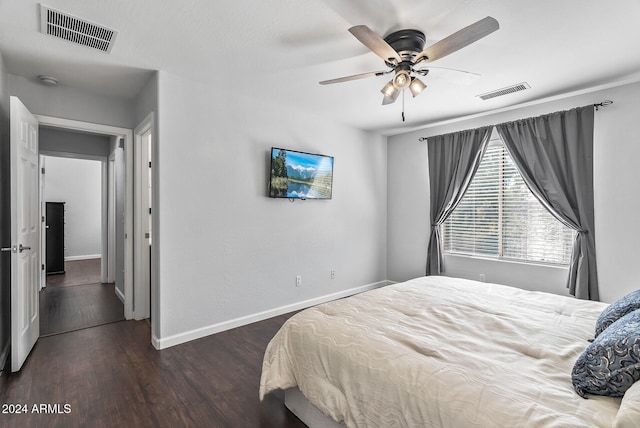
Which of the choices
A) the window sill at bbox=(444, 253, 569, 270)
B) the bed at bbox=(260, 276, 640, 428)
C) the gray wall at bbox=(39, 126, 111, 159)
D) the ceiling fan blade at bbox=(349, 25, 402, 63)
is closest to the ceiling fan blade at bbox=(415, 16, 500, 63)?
the ceiling fan blade at bbox=(349, 25, 402, 63)

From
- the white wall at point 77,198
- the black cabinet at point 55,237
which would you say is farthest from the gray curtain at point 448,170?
the white wall at point 77,198

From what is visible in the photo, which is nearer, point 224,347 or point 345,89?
point 224,347

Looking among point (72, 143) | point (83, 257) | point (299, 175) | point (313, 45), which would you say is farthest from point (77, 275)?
point (313, 45)

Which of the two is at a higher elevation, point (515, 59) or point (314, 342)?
point (515, 59)

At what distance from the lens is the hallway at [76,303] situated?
3439 mm

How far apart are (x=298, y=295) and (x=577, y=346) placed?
2.97m

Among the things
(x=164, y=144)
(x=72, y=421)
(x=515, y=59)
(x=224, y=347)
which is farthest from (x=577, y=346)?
(x=164, y=144)

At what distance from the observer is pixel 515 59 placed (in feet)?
Answer: 8.51

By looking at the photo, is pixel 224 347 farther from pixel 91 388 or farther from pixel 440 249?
pixel 440 249

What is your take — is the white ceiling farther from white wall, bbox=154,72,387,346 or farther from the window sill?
the window sill

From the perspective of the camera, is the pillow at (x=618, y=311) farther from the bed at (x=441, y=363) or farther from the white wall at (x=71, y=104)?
the white wall at (x=71, y=104)

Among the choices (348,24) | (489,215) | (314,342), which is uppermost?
(348,24)

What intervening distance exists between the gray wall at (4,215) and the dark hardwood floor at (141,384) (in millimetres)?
329

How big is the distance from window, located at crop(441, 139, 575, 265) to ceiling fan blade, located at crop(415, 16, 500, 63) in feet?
8.04
